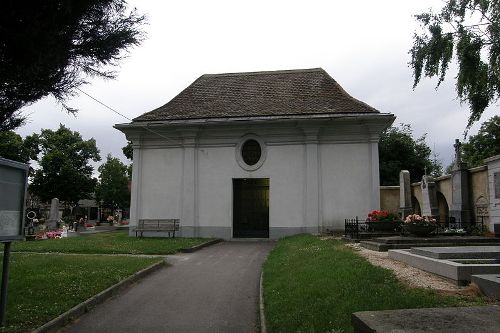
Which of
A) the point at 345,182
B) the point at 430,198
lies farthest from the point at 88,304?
the point at 430,198

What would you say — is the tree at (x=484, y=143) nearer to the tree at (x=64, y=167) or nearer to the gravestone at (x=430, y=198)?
the gravestone at (x=430, y=198)

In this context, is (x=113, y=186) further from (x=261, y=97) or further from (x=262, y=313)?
(x=262, y=313)

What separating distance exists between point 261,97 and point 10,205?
17602mm

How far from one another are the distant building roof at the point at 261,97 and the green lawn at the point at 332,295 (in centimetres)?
1234

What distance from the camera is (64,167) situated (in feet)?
154

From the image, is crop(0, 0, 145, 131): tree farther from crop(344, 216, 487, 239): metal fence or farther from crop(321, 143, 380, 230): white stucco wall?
crop(321, 143, 380, 230): white stucco wall

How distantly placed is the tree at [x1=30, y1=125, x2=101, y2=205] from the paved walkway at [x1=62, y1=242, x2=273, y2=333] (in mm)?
39025

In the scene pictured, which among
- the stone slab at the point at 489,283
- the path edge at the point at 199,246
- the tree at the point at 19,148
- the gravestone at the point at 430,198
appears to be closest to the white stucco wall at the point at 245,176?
the path edge at the point at 199,246

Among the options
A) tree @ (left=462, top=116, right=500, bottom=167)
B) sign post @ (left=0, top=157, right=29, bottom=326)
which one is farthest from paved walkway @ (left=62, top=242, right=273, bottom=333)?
tree @ (left=462, top=116, right=500, bottom=167)

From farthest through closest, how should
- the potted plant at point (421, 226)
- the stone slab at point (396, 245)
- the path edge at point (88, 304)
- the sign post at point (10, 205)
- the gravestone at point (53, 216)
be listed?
the gravestone at point (53, 216) → the potted plant at point (421, 226) → the stone slab at point (396, 245) → the path edge at point (88, 304) → the sign post at point (10, 205)

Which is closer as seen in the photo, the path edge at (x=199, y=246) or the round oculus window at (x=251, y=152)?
the path edge at (x=199, y=246)

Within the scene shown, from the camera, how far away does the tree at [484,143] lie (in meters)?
43.2

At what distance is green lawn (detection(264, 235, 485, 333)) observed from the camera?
18.4 feet

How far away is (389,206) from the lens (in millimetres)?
24672
